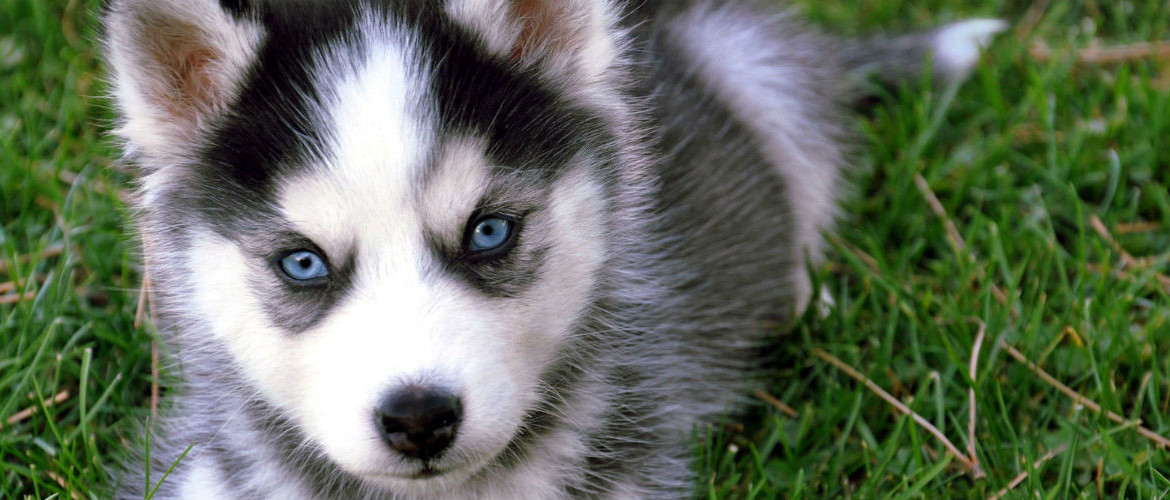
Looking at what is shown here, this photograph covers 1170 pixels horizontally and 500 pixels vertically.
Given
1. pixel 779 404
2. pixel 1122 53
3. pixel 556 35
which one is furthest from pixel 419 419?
pixel 1122 53

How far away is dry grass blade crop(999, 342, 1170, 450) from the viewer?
3.24m

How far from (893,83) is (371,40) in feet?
9.17

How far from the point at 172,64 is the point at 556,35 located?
0.83 meters

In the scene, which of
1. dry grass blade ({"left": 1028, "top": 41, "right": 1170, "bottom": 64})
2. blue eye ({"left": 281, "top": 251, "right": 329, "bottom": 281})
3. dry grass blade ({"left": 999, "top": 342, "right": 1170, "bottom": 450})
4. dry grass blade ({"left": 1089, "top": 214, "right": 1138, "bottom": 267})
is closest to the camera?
blue eye ({"left": 281, "top": 251, "right": 329, "bottom": 281})

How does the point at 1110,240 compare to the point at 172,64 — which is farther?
the point at 1110,240

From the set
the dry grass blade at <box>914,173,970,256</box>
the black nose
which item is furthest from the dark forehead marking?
the dry grass blade at <box>914,173,970,256</box>

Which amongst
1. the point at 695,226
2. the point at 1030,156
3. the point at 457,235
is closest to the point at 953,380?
the point at 695,226

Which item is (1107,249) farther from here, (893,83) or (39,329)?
(39,329)

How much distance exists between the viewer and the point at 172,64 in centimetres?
261

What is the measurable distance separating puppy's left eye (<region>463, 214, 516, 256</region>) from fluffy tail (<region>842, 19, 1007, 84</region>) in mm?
2527

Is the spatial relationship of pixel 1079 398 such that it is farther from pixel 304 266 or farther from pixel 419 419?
pixel 304 266

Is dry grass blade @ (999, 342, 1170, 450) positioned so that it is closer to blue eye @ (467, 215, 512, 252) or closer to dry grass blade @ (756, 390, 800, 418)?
dry grass blade @ (756, 390, 800, 418)

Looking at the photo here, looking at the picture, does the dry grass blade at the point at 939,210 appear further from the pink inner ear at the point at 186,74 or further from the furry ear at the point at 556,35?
the pink inner ear at the point at 186,74

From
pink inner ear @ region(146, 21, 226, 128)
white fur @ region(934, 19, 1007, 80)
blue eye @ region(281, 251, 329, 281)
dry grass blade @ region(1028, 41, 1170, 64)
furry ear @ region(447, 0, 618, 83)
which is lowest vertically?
dry grass blade @ region(1028, 41, 1170, 64)
